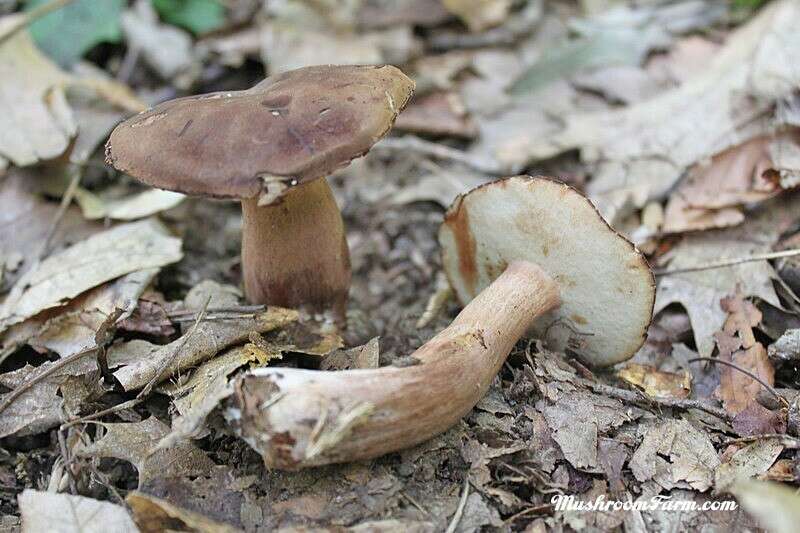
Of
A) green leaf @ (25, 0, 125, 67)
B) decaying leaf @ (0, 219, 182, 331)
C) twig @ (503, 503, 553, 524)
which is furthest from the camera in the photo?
green leaf @ (25, 0, 125, 67)

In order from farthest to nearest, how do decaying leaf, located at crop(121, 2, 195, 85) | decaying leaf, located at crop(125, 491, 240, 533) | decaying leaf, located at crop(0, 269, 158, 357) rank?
1. decaying leaf, located at crop(121, 2, 195, 85)
2. decaying leaf, located at crop(0, 269, 158, 357)
3. decaying leaf, located at crop(125, 491, 240, 533)

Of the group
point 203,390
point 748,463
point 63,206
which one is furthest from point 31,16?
point 748,463

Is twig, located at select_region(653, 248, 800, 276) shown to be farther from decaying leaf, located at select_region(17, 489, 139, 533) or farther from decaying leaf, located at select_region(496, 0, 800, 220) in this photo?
decaying leaf, located at select_region(17, 489, 139, 533)

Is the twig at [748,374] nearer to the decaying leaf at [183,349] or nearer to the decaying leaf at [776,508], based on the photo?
the decaying leaf at [776,508]

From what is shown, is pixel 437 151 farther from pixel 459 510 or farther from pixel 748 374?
pixel 459 510

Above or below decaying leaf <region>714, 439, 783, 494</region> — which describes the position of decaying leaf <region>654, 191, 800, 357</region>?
above

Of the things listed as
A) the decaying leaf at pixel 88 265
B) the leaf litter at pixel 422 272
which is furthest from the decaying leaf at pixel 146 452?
the decaying leaf at pixel 88 265

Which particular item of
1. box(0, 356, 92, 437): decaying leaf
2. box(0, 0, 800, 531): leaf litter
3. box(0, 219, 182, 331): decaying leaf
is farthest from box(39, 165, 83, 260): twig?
box(0, 356, 92, 437): decaying leaf
